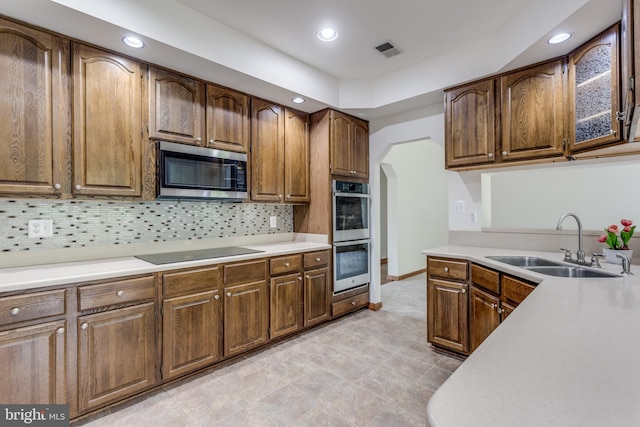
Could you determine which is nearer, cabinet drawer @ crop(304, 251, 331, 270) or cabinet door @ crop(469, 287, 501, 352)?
cabinet door @ crop(469, 287, 501, 352)

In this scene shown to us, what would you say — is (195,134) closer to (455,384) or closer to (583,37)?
(455,384)

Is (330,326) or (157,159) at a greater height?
(157,159)

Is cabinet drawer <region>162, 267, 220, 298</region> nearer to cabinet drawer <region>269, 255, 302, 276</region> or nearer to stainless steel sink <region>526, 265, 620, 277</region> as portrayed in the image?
cabinet drawer <region>269, 255, 302, 276</region>

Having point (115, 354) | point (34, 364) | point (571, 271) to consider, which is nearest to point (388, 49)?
point (571, 271)

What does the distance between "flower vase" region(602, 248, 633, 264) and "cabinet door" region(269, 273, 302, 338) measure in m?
2.39

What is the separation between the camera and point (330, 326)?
3.25 meters

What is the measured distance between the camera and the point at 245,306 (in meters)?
2.55

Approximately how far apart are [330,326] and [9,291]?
2.55 m

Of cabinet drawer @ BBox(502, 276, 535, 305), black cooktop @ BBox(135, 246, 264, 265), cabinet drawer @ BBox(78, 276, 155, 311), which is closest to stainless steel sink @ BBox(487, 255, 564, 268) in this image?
cabinet drawer @ BBox(502, 276, 535, 305)

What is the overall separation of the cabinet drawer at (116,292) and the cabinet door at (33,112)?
67 cm

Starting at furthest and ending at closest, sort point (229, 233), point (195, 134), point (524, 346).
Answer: point (229, 233) → point (195, 134) → point (524, 346)

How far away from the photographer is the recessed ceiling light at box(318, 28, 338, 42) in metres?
2.42

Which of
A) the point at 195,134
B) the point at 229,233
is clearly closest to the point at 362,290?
the point at 229,233

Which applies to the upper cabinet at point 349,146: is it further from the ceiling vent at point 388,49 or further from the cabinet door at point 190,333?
the cabinet door at point 190,333
